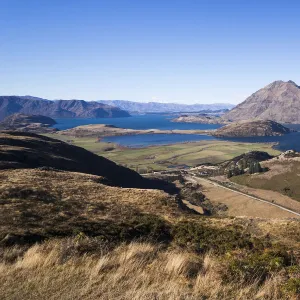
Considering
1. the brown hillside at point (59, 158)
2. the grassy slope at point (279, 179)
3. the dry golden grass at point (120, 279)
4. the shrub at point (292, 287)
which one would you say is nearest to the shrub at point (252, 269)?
the dry golden grass at point (120, 279)

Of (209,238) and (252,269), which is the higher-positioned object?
(252,269)

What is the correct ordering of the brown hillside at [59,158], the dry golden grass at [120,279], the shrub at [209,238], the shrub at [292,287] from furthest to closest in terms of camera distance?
the brown hillside at [59,158] → the shrub at [209,238] → the shrub at [292,287] → the dry golden grass at [120,279]

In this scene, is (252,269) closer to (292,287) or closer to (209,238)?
(292,287)

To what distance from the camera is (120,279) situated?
9.35m

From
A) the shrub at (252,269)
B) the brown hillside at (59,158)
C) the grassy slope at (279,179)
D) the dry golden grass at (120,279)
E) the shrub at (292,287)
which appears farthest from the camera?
the grassy slope at (279,179)

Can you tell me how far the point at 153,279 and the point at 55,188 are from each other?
31.1 meters

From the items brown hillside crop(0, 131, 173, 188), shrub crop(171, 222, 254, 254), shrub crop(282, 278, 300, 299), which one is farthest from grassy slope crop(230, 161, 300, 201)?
shrub crop(282, 278, 300, 299)

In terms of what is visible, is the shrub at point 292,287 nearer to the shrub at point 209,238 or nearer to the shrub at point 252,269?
the shrub at point 252,269

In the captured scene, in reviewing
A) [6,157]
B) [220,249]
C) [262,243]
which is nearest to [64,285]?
[220,249]

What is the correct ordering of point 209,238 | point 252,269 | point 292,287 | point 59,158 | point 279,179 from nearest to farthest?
point 292,287, point 252,269, point 209,238, point 59,158, point 279,179

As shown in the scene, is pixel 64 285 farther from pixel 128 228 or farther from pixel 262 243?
pixel 262 243

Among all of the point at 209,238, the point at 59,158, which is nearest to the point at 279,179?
the point at 59,158

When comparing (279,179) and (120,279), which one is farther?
(279,179)

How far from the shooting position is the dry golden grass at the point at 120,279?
326 inches
